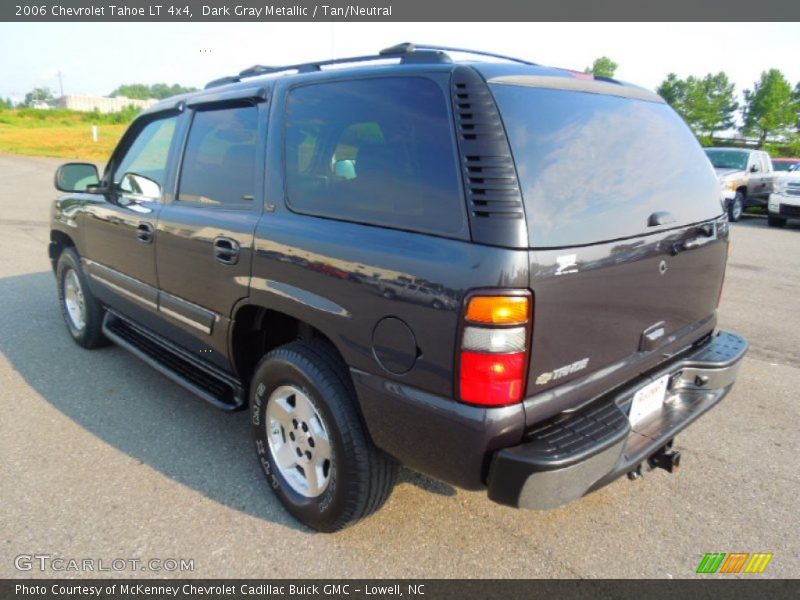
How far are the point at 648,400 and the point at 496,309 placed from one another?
41.7 inches

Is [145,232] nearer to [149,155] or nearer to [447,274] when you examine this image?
[149,155]

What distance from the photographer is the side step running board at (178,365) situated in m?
2.92

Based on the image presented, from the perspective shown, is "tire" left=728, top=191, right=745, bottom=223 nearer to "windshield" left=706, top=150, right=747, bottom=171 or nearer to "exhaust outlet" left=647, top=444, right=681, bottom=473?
"windshield" left=706, top=150, right=747, bottom=171

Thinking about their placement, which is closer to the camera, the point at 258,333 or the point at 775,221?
the point at 258,333

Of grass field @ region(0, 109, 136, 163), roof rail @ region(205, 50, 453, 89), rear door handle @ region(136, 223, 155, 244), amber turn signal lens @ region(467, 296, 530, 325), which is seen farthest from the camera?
grass field @ region(0, 109, 136, 163)

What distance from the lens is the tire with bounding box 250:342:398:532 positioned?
219 cm

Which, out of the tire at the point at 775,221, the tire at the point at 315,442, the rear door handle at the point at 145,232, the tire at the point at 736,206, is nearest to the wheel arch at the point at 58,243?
the rear door handle at the point at 145,232

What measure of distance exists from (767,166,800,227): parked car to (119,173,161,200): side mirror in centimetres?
1386

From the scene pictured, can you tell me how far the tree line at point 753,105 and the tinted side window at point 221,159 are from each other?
30.7 m

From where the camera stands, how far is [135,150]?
386 cm

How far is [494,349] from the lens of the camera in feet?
5.81

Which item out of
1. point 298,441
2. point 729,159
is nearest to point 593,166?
point 298,441

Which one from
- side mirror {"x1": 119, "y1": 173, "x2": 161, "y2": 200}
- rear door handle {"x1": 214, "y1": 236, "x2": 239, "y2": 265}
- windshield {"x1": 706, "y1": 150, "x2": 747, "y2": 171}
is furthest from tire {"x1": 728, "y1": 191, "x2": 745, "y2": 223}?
rear door handle {"x1": 214, "y1": 236, "x2": 239, "y2": 265}

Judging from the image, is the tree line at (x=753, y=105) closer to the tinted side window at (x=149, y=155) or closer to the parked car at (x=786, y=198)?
the parked car at (x=786, y=198)
